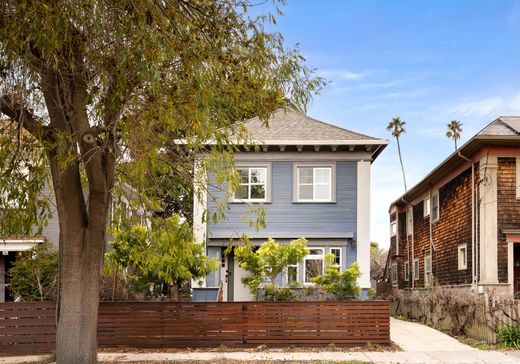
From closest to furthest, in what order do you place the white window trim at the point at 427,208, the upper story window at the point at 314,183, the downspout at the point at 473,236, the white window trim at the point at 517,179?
the white window trim at the point at 517,179, the downspout at the point at 473,236, the upper story window at the point at 314,183, the white window trim at the point at 427,208

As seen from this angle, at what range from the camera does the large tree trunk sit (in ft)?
38.8

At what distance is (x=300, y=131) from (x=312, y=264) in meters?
4.47

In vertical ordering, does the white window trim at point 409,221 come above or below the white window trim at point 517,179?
below

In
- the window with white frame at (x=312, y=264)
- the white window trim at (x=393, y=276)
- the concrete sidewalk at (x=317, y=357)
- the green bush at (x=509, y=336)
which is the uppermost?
the window with white frame at (x=312, y=264)

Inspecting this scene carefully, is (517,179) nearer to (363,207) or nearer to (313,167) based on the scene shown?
(363,207)

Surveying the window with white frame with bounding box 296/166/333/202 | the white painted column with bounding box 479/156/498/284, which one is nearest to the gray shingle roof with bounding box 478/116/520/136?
the white painted column with bounding box 479/156/498/284

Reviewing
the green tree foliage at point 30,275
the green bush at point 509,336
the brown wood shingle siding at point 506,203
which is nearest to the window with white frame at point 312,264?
the brown wood shingle siding at point 506,203

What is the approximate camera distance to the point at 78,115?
11719 millimetres

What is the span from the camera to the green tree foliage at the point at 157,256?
42.4 ft

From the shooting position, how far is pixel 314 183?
22016mm

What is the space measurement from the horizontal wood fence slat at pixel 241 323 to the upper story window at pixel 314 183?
20.0 feet

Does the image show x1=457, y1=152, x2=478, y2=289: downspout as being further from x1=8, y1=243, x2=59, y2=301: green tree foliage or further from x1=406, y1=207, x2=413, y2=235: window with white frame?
x1=8, y1=243, x2=59, y2=301: green tree foliage

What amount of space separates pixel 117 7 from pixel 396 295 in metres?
19.8

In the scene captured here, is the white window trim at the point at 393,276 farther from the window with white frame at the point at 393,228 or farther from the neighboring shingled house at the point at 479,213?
the neighboring shingled house at the point at 479,213
